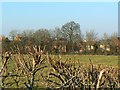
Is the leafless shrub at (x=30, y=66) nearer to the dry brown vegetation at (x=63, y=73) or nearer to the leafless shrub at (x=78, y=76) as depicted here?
the dry brown vegetation at (x=63, y=73)

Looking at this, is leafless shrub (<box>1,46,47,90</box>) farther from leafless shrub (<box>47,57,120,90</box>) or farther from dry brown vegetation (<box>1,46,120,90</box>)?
leafless shrub (<box>47,57,120,90</box>)

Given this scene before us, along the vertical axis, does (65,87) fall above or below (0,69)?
below

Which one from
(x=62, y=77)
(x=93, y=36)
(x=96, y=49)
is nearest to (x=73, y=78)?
(x=62, y=77)

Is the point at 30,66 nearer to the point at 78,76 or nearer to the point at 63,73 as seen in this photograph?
the point at 63,73

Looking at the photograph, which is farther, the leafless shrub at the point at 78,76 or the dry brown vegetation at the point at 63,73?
the leafless shrub at the point at 78,76

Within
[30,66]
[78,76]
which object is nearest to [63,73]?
[78,76]

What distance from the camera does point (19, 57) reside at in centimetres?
333

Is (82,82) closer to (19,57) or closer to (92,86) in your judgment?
(92,86)

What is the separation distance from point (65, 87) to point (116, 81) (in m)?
0.73

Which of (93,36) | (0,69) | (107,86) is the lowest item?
(107,86)

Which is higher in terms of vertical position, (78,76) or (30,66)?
(30,66)

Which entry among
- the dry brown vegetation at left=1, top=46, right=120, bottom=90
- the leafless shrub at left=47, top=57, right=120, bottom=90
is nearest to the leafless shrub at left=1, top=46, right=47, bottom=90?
the dry brown vegetation at left=1, top=46, right=120, bottom=90

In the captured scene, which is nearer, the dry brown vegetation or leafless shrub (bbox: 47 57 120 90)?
the dry brown vegetation

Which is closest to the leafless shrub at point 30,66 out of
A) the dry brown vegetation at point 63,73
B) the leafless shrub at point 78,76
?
the dry brown vegetation at point 63,73
